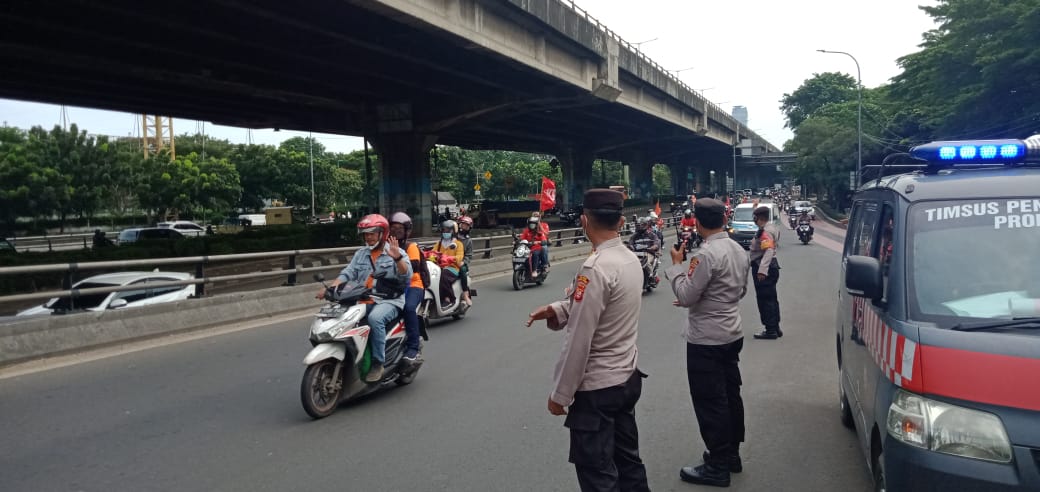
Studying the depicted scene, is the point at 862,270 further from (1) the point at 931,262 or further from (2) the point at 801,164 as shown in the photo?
(2) the point at 801,164

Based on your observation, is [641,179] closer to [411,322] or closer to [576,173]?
[576,173]

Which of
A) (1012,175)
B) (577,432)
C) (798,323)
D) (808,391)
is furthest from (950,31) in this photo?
(577,432)

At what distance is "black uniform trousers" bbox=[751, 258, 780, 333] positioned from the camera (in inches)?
365

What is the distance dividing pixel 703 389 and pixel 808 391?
9.30 ft

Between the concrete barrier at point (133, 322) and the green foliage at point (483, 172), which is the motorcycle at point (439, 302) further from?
the green foliage at point (483, 172)

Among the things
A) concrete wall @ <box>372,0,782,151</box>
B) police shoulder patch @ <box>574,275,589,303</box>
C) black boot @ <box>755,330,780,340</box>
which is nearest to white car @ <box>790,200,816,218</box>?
concrete wall @ <box>372,0,782,151</box>

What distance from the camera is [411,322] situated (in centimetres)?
688

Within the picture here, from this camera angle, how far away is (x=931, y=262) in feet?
11.5

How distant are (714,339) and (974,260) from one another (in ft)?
4.91

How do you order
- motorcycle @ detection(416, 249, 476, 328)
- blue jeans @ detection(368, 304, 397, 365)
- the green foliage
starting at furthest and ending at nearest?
the green foliage → motorcycle @ detection(416, 249, 476, 328) → blue jeans @ detection(368, 304, 397, 365)

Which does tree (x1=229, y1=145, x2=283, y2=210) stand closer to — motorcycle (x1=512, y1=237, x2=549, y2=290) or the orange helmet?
motorcycle (x1=512, y1=237, x2=549, y2=290)

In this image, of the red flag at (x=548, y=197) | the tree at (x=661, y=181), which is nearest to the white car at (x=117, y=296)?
the red flag at (x=548, y=197)

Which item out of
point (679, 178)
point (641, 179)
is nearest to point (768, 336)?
point (641, 179)

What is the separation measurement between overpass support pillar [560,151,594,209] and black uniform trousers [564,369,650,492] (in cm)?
5402
